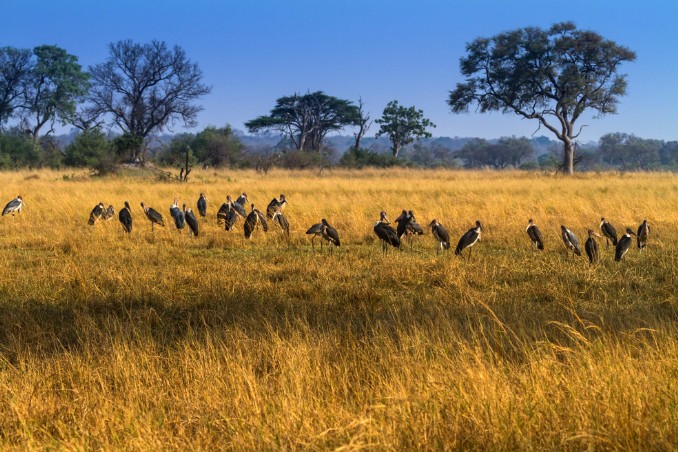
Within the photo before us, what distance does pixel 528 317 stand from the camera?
15.6 ft

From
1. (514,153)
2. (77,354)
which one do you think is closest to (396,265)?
(77,354)

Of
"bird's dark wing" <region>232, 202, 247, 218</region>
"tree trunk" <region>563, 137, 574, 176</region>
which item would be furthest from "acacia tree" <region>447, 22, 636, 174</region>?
"bird's dark wing" <region>232, 202, 247, 218</region>

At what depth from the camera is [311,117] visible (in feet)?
160

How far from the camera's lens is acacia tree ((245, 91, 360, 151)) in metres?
47.6

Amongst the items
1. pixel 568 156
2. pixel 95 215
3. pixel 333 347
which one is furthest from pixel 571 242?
pixel 568 156

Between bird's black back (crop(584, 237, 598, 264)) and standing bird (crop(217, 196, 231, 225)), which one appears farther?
standing bird (crop(217, 196, 231, 225))

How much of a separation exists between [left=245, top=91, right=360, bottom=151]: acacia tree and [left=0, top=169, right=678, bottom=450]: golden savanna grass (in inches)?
1553

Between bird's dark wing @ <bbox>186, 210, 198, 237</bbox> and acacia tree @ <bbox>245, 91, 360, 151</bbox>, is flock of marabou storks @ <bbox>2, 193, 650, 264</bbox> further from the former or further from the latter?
acacia tree @ <bbox>245, 91, 360, 151</bbox>

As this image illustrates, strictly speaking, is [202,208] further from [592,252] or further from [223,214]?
[592,252]

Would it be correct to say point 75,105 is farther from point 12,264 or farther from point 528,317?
point 528,317

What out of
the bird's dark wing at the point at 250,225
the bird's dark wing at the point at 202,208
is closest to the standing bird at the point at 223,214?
the bird's dark wing at the point at 202,208

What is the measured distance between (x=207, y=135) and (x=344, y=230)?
33.3 m

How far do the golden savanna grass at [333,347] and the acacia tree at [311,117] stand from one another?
3944 cm

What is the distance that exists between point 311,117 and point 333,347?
45.8 m
